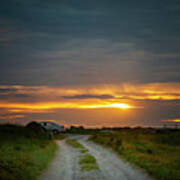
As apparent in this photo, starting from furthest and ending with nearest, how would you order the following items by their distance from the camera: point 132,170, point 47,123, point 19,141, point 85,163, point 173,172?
1. point 47,123
2. point 19,141
3. point 85,163
4. point 132,170
5. point 173,172

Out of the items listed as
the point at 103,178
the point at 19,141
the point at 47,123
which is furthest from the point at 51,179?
the point at 47,123

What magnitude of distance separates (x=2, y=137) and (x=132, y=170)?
15.4 meters

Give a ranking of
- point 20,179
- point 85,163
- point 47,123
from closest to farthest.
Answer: point 20,179 < point 85,163 < point 47,123

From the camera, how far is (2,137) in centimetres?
2683

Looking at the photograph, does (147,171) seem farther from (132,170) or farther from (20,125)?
(20,125)

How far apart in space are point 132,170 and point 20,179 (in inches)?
288

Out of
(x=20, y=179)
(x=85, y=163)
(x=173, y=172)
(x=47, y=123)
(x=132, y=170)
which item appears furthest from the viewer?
(x=47, y=123)

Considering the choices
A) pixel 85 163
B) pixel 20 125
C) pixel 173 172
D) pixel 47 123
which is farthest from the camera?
pixel 47 123

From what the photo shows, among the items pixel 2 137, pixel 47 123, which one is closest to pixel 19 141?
pixel 2 137

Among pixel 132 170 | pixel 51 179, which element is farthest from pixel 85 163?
pixel 51 179

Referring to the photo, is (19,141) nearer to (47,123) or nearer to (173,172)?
(173,172)

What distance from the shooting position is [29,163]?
57.0 feet

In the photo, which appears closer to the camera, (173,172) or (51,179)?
(51,179)

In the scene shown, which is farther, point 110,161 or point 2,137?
point 2,137
